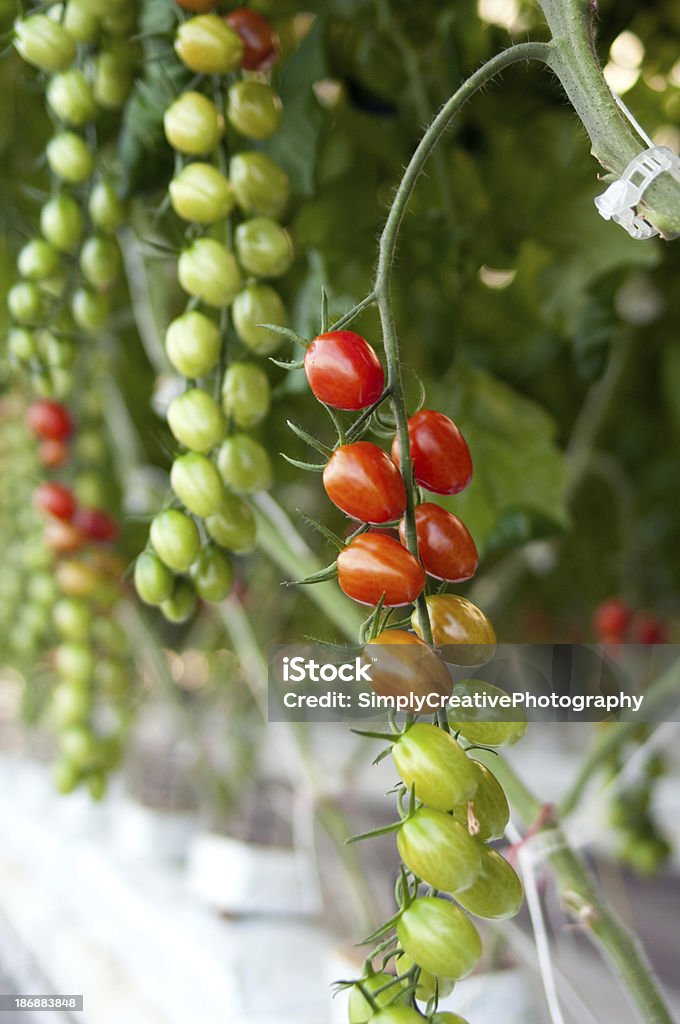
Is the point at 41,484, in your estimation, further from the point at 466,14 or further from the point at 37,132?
the point at 466,14

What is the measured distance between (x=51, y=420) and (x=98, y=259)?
256mm

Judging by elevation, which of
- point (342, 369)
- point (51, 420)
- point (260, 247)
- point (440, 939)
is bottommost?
point (440, 939)

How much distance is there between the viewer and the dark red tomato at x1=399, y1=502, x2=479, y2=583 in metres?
0.20

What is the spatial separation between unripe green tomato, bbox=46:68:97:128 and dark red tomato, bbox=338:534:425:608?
225mm

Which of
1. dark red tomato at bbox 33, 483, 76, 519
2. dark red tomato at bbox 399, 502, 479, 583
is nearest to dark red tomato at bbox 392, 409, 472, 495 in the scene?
dark red tomato at bbox 399, 502, 479, 583

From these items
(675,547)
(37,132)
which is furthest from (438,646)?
(675,547)

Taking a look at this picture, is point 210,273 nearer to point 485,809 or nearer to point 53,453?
point 485,809

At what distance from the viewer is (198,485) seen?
0.27 metres

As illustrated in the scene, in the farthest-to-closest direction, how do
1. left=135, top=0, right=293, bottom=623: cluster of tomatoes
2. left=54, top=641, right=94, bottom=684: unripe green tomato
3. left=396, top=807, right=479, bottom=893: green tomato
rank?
left=54, top=641, right=94, bottom=684: unripe green tomato < left=135, top=0, right=293, bottom=623: cluster of tomatoes < left=396, top=807, right=479, bottom=893: green tomato

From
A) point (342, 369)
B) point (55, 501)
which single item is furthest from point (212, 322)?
point (55, 501)

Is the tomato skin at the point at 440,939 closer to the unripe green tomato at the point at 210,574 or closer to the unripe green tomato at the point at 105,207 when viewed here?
the unripe green tomato at the point at 210,574

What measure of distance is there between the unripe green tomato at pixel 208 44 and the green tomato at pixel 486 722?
0.21m

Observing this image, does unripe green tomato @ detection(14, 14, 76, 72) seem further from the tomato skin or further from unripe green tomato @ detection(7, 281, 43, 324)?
the tomato skin

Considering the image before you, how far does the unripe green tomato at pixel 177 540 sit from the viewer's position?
27cm
